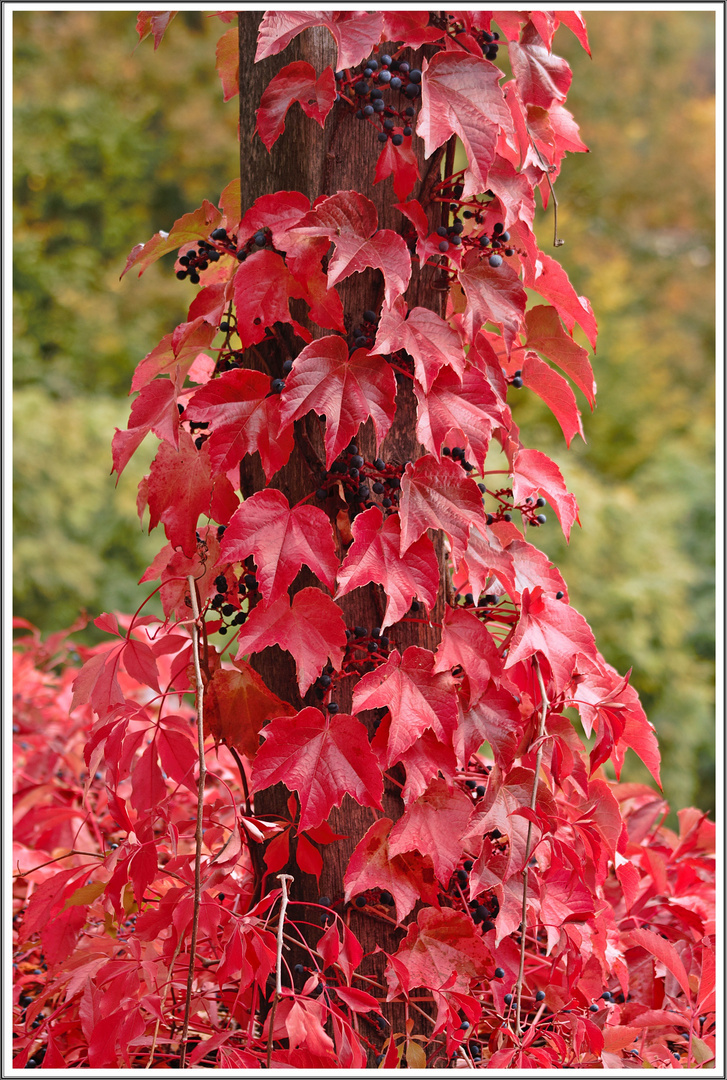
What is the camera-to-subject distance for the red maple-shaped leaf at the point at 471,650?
Result: 99 cm

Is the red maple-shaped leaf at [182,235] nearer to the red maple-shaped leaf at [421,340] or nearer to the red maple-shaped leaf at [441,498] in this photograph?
the red maple-shaped leaf at [421,340]

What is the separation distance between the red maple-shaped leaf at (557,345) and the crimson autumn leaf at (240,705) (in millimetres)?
534

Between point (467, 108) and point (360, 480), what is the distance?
40 cm

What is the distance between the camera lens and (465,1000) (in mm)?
945

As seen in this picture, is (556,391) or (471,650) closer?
(471,650)

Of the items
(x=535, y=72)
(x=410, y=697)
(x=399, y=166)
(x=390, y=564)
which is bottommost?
(x=410, y=697)

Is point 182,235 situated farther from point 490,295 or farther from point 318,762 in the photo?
point 318,762

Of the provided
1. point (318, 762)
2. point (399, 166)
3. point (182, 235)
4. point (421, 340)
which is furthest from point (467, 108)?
point (318, 762)

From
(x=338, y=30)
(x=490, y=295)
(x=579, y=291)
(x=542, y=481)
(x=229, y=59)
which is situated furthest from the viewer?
(x=579, y=291)

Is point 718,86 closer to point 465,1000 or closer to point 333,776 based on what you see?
point 333,776

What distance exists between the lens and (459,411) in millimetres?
941

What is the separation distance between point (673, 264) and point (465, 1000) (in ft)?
30.7

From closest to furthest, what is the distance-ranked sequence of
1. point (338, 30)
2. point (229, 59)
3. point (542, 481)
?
point (338, 30) → point (542, 481) → point (229, 59)

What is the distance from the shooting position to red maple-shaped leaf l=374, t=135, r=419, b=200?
3.14 feet
